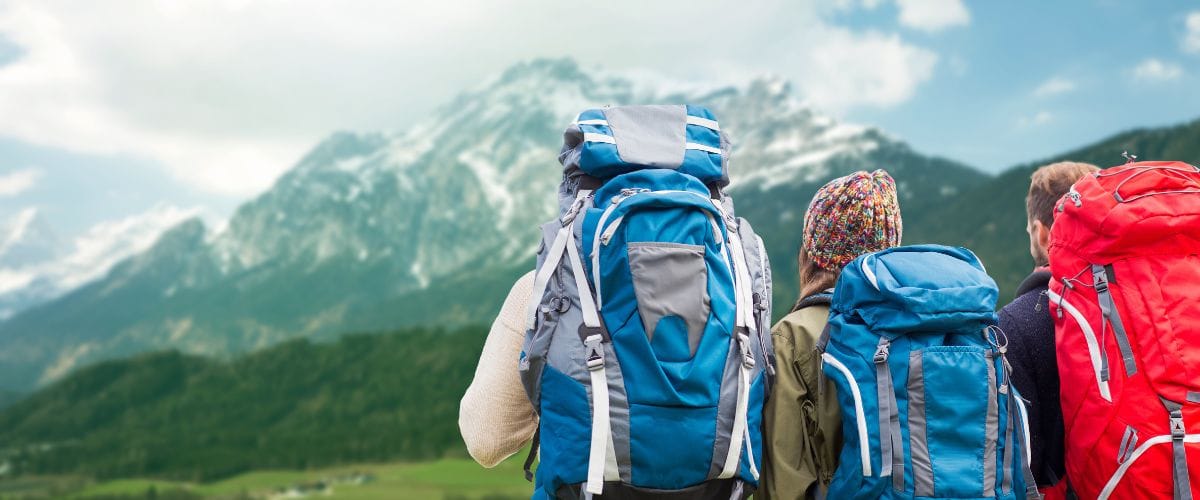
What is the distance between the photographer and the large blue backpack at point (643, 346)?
3566mm

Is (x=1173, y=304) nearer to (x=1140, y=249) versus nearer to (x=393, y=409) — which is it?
(x=1140, y=249)

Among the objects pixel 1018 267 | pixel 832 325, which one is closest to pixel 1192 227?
pixel 832 325

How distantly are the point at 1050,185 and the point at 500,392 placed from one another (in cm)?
349

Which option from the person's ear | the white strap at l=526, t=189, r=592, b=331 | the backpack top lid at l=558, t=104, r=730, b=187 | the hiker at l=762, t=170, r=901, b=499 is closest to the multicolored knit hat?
the hiker at l=762, t=170, r=901, b=499

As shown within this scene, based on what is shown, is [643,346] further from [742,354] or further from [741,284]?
[741,284]

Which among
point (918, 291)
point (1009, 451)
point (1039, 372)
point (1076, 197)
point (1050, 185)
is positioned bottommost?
point (1009, 451)

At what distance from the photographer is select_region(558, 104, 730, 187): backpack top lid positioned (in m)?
3.90

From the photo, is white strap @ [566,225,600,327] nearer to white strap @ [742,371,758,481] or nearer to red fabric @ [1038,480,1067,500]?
white strap @ [742,371,758,481]

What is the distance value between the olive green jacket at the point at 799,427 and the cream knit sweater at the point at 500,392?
1236mm

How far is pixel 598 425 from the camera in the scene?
3.55m

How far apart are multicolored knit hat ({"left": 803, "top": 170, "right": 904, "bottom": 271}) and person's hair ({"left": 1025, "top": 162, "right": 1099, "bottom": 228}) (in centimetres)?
113

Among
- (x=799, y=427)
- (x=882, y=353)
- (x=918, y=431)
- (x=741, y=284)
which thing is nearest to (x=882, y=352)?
(x=882, y=353)

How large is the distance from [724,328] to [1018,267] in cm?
12045

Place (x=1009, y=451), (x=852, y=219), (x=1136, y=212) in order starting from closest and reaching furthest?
(x=1009, y=451) → (x=1136, y=212) → (x=852, y=219)
